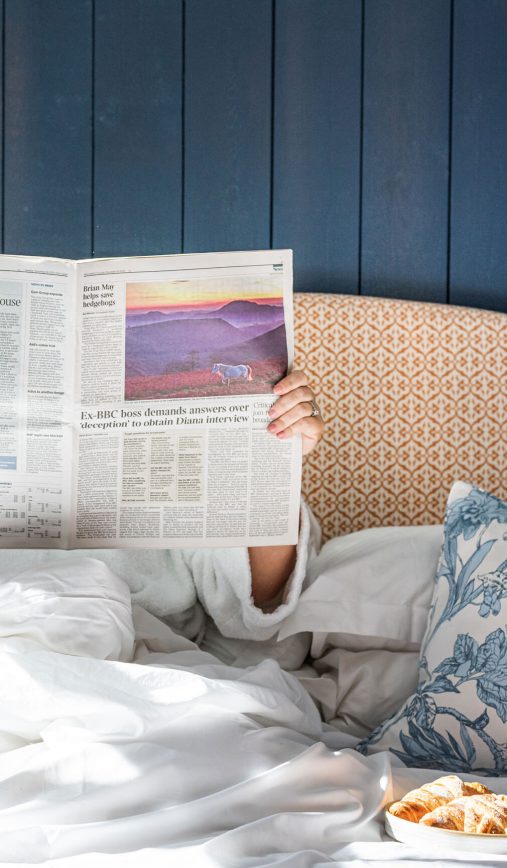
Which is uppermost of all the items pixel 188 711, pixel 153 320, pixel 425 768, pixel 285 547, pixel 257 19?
pixel 257 19

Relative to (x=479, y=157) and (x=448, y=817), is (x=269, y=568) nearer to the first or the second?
(x=448, y=817)

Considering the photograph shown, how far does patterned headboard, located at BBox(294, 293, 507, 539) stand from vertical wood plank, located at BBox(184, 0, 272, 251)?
258 millimetres

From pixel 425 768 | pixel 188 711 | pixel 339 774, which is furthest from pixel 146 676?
pixel 425 768

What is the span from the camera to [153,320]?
1187 millimetres

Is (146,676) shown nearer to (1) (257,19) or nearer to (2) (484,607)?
(2) (484,607)

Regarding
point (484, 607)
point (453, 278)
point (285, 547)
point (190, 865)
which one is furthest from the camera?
point (453, 278)

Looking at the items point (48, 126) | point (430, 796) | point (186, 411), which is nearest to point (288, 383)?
point (186, 411)

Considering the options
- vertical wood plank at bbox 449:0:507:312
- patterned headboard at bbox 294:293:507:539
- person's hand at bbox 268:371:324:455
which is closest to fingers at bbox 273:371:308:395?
person's hand at bbox 268:371:324:455

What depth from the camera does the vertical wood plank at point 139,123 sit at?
1742 mm

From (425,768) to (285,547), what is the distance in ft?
1.24

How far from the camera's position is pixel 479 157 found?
171cm

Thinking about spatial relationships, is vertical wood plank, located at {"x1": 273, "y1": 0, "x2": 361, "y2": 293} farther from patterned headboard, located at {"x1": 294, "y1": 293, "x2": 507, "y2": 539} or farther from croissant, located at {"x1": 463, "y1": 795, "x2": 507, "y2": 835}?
croissant, located at {"x1": 463, "y1": 795, "x2": 507, "y2": 835}

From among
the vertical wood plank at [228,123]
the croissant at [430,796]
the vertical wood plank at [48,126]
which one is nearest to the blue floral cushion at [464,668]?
the croissant at [430,796]

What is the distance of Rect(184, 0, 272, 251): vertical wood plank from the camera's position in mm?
1726
